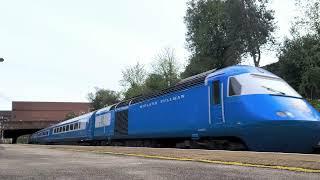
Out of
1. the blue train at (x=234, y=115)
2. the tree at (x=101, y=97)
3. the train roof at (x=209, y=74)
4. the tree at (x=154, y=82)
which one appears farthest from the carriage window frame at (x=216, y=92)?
the tree at (x=101, y=97)

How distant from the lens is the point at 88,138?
31.4 m

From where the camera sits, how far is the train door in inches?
593

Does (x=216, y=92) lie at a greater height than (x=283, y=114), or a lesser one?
greater

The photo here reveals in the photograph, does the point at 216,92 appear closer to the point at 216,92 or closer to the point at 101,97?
the point at 216,92


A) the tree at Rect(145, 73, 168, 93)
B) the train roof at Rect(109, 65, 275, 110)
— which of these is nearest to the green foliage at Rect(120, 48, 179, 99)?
the tree at Rect(145, 73, 168, 93)

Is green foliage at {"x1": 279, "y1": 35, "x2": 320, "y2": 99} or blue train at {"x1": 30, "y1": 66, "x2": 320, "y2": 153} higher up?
green foliage at {"x1": 279, "y1": 35, "x2": 320, "y2": 99}

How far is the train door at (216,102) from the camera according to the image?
15055 mm

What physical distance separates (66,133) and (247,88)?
27.9 metres

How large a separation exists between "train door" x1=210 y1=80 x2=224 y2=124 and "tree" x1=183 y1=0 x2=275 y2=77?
35.1 m

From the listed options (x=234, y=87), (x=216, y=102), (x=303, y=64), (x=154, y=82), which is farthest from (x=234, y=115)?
(x=154, y=82)

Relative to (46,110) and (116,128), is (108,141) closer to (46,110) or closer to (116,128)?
(116,128)

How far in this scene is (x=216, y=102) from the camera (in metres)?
15.4

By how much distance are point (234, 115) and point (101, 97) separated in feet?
287

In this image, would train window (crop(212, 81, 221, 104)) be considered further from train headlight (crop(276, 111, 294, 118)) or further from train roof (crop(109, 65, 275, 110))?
train headlight (crop(276, 111, 294, 118))
